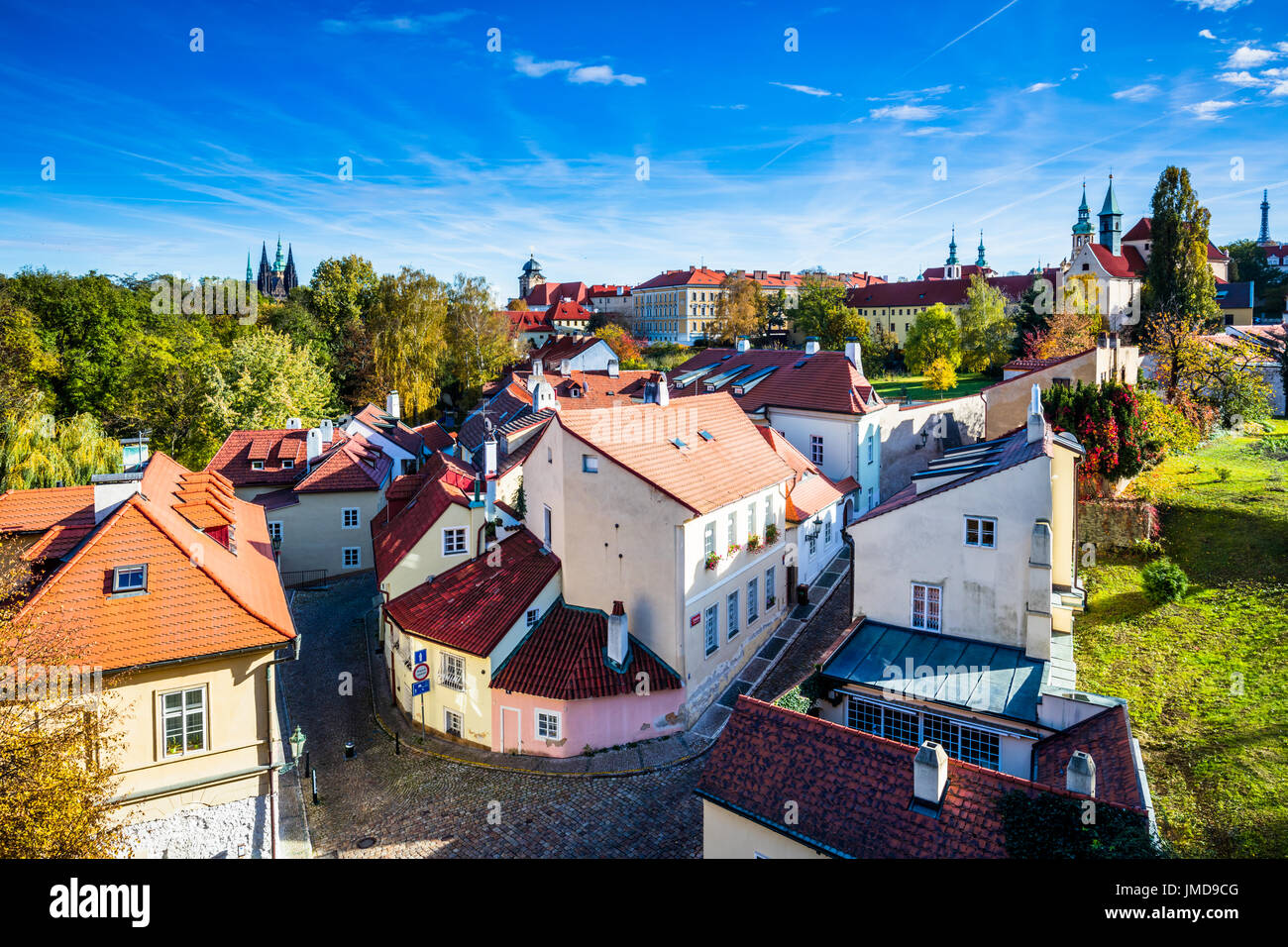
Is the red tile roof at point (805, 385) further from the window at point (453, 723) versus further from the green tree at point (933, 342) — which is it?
the green tree at point (933, 342)

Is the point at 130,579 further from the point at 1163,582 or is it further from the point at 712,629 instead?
the point at 1163,582

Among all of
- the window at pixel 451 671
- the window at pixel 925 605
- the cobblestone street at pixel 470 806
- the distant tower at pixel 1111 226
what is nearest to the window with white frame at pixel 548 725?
the cobblestone street at pixel 470 806

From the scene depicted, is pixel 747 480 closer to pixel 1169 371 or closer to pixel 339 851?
pixel 339 851

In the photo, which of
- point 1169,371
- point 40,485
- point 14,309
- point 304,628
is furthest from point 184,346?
point 1169,371

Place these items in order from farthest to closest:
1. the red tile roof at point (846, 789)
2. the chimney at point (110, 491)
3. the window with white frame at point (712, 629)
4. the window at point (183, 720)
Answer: the window with white frame at point (712, 629), the chimney at point (110, 491), the window at point (183, 720), the red tile roof at point (846, 789)

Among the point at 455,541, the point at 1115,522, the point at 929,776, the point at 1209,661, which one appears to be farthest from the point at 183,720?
the point at 1115,522
